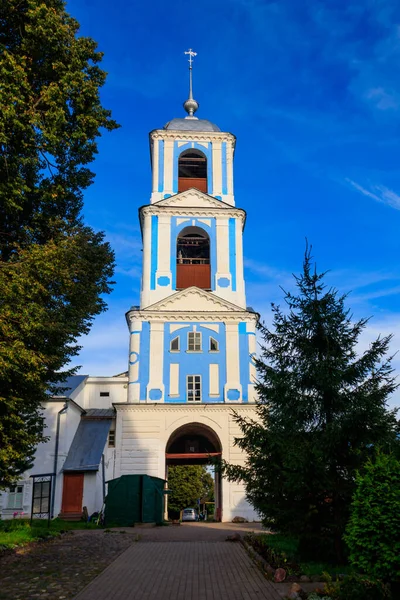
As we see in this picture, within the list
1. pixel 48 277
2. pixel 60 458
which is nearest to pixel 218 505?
pixel 60 458

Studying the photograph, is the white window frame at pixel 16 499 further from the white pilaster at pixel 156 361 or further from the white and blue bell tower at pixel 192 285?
the white pilaster at pixel 156 361

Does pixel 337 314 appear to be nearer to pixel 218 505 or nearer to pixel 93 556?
pixel 93 556

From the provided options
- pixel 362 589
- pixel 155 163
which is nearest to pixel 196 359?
pixel 155 163

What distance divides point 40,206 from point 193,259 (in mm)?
15935

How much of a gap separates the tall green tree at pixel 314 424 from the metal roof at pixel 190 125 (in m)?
22.2

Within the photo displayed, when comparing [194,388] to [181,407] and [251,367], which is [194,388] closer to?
[181,407]

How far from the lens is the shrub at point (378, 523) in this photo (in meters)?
6.82

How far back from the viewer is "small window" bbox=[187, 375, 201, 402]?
87.6 ft

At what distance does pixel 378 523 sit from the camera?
277 inches

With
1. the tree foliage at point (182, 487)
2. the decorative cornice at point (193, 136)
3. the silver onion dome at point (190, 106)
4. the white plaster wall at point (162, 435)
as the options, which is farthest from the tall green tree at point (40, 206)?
the tree foliage at point (182, 487)

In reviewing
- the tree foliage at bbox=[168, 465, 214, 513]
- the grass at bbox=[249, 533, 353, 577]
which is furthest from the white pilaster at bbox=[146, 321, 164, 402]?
the tree foliage at bbox=[168, 465, 214, 513]

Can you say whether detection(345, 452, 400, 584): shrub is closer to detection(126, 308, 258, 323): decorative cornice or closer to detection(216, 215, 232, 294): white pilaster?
detection(126, 308, 258, 323): decorative cornice

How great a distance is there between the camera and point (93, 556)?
12539 mm

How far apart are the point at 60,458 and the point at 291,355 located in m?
19.3
